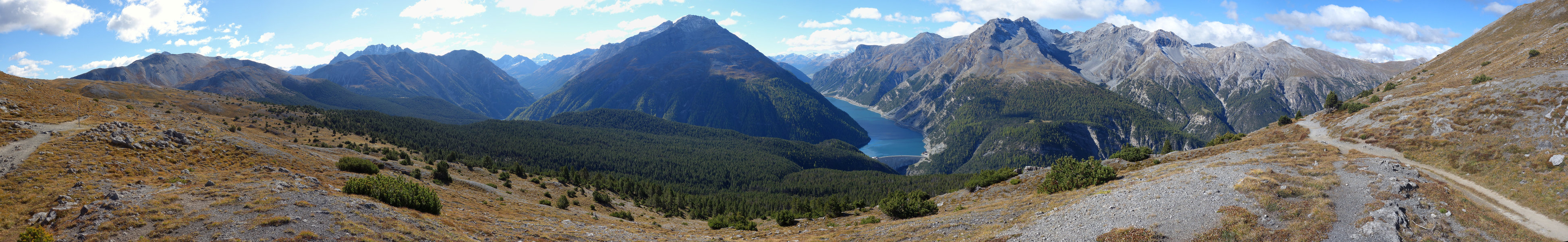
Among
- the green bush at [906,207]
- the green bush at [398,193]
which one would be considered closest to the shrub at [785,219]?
the green bush at [906,207]

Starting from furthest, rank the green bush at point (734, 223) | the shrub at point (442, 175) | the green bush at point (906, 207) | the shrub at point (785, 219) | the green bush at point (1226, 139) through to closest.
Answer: the green bush at point (1226, 139) < the shrub at point (442, 175) < the shrub at point (785, 219) < the green bush at point (734, 223) < the green bush at point (906, 207)

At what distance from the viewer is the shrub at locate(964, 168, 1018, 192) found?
4856 cm

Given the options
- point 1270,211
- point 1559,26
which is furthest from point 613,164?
point 1559,26

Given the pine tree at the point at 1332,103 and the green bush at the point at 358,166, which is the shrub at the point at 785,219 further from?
the pine tree at the point at 1332,103

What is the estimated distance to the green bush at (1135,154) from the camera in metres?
49.9

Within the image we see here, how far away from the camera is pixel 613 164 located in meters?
176

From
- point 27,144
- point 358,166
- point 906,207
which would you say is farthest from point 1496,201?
point 27,144

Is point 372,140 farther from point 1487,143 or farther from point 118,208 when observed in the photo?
point 1487,143

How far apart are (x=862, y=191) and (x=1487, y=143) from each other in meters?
129

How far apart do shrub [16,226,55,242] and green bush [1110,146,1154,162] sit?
65440mm

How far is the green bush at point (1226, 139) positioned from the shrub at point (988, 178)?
84.7 feet

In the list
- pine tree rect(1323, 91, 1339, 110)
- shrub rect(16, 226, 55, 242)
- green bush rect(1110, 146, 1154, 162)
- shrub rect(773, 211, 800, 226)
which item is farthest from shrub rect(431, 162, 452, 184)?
pine tree rect(1323, 91, 1339, 110)

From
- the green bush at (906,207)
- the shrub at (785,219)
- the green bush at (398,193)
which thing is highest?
the green bush at (398,193)

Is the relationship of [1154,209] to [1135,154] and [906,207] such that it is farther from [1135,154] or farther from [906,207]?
[1135,154]
